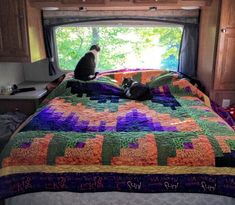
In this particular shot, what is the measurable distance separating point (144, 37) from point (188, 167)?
7.17 feet

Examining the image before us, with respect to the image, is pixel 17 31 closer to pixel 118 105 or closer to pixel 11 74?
pixel 11 74

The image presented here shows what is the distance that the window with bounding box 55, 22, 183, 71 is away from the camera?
3.18m

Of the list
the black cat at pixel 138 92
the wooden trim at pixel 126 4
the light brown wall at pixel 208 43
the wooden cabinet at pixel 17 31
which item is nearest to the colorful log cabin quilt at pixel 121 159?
the black cat at pixel 138 92

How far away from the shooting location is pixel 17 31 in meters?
2.71

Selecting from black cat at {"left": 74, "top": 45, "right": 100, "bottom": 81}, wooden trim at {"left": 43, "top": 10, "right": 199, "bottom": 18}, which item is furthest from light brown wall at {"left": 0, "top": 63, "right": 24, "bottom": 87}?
black cat at {"left": 74, "top": 45, "right": 100, "bottom": 81}

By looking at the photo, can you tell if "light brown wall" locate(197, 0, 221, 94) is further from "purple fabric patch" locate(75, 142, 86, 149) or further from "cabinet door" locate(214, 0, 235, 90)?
"purple fabric patch" locate(75, 142, 86, 149)

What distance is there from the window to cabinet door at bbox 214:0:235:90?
2.61ft

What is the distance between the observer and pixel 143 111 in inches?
81.3

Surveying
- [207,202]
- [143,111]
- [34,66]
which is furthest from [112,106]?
[34,66]

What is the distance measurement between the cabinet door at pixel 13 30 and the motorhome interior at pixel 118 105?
1 centimetres

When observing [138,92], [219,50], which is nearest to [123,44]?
[138,92]

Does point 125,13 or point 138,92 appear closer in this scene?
point 138,92

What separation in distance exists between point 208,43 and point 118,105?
1.31 metres

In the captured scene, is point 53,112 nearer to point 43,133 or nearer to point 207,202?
point 43,133
